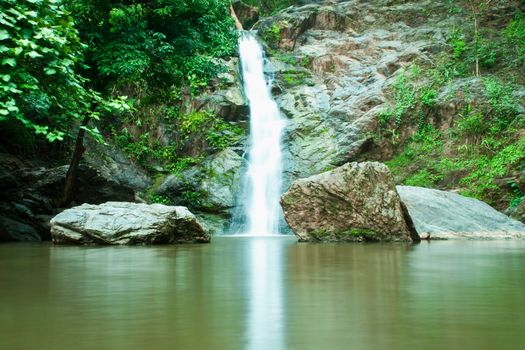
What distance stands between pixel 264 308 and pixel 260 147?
1730 cm

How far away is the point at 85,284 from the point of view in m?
3.52

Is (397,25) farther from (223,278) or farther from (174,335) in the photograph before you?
(174,335)

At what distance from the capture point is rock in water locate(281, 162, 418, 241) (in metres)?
9.62

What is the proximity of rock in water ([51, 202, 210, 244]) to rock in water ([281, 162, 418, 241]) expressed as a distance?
224 centimetres

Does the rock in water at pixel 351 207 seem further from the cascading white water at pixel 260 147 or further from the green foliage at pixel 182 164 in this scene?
the green foliage at pixel 182 164

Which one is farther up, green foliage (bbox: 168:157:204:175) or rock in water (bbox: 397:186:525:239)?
green foliage (bbox: 168:157:204:175)

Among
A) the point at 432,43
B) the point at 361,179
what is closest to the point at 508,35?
the point at 432,43

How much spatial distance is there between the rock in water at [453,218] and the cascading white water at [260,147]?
582 centimetres

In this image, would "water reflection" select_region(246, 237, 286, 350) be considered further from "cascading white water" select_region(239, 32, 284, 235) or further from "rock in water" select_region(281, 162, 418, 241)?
"cascading white water" select_region(239, 32, 284, 235)

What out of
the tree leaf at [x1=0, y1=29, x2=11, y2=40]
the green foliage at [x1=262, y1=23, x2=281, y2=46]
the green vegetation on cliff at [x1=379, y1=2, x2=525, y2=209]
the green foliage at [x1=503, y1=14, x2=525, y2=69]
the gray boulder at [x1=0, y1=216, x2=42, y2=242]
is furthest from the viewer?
the green foliage at [x1=262, y1=23, x2=281, y2=46]

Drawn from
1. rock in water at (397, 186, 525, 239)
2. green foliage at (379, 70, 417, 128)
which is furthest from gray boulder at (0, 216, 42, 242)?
green foliage at (379, 70, 417, 128)

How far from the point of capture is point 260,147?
1977 centimetres

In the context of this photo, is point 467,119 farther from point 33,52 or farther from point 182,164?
point 33,52

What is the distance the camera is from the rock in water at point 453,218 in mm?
10898
